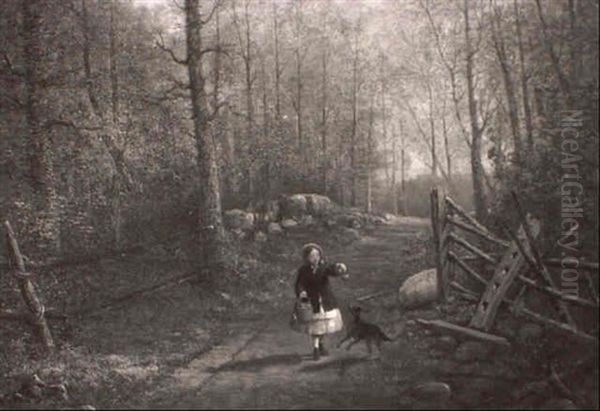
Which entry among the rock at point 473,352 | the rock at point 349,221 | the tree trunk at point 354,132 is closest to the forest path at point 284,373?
the rock at point 473,352

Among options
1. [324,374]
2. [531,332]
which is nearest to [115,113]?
[324,374]

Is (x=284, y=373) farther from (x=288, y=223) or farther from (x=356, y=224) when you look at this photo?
(x=356, y=224)

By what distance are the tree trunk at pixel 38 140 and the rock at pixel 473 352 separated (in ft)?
35.1

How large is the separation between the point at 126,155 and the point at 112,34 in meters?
4.68

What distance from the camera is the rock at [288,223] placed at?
21.3m

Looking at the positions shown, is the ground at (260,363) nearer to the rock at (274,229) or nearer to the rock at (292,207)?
the rock at (274,229)

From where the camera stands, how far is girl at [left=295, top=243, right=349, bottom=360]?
389 inches

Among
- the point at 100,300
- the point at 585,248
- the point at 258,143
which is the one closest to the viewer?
the point at 585,248

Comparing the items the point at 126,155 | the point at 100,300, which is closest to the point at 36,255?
the point at 100,300

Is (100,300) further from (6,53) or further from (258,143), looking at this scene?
(258,143)

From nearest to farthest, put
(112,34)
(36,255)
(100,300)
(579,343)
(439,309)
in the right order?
(579,343)
(439,309)
(100,300)
(36,255)
(112,34)

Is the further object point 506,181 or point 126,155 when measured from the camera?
point 126,155

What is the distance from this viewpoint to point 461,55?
84.8 ft

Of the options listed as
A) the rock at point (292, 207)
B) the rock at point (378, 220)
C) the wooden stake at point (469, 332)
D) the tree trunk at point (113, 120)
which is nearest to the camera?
the wooden stake at point (469, 332)
